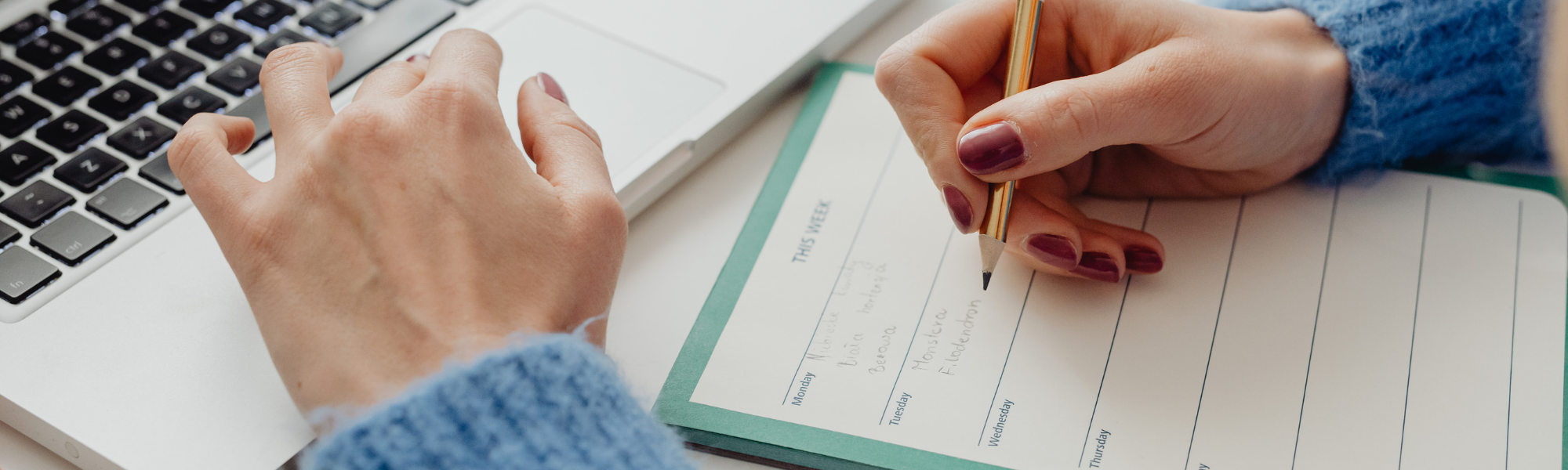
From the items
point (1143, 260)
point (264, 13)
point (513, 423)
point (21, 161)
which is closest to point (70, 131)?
point (21, 161)

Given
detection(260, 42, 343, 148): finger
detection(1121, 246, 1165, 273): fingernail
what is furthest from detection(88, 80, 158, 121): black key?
detection(1121, 246, 1165, 273): fingernail

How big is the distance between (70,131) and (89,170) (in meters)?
Result: 0.04

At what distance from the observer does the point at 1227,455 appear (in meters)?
0.42

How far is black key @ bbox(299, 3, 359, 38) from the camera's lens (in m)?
0.60

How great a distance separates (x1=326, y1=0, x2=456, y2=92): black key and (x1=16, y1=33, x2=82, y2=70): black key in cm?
15

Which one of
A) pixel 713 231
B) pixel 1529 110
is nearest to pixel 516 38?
pixel 713 231

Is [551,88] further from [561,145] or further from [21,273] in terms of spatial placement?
[21,273]

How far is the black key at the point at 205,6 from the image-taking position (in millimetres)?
603

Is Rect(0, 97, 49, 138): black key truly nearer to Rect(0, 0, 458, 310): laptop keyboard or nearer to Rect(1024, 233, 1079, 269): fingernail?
Rect(0, 0, 458, 310): laptop keyboard

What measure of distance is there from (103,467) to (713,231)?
0.31 meters

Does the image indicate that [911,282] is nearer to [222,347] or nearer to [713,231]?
[713,231]

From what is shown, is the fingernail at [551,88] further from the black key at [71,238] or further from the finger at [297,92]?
the black key at [71,238]

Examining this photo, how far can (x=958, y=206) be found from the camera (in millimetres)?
477

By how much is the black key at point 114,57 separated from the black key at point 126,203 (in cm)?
10
